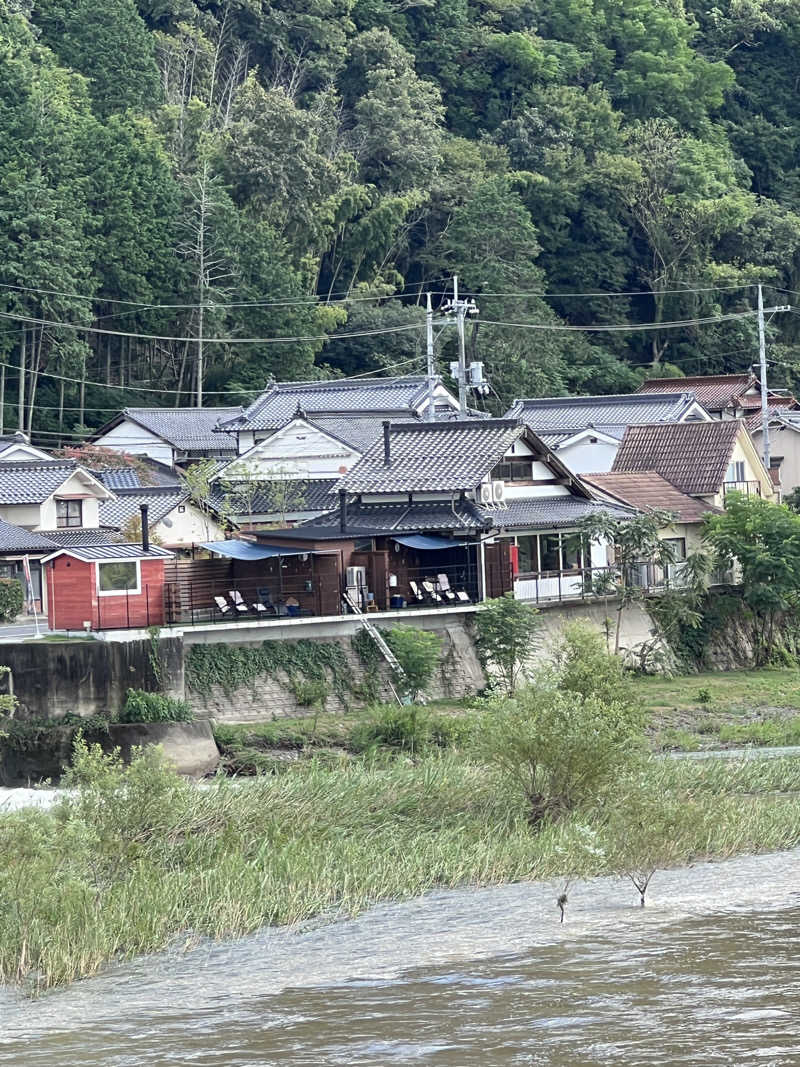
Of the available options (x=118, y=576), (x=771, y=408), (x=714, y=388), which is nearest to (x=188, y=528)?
(x=118, y=576)

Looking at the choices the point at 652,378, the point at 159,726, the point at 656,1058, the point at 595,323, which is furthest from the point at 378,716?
the point at 595,323

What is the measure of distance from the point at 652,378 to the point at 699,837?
52.5 metres

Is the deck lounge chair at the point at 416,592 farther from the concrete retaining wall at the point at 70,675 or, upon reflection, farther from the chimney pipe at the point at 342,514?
the concrete retaining wall at the point at 70,675

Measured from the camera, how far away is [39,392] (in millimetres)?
63188

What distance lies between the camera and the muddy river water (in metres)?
14.4

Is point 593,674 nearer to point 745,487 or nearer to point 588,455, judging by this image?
point 745,487

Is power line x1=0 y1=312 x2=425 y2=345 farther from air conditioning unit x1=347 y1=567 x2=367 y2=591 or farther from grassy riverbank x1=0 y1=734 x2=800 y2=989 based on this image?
grassy riverbank x1=0 y1=734 x2=800 y2=989

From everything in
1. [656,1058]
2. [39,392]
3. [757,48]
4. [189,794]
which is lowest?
[656,1058]

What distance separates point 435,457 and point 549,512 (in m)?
3.03

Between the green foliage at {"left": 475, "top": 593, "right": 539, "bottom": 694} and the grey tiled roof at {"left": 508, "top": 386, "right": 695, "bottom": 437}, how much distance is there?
870 inches

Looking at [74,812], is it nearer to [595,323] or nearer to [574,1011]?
[574,1011]

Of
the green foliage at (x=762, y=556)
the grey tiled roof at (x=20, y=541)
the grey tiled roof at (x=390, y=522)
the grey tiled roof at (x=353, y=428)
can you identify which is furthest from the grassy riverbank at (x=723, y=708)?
the grey tiled roof at (x=353, y=428)

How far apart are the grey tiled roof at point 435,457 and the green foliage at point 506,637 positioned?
309 cm

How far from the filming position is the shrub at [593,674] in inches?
1028
